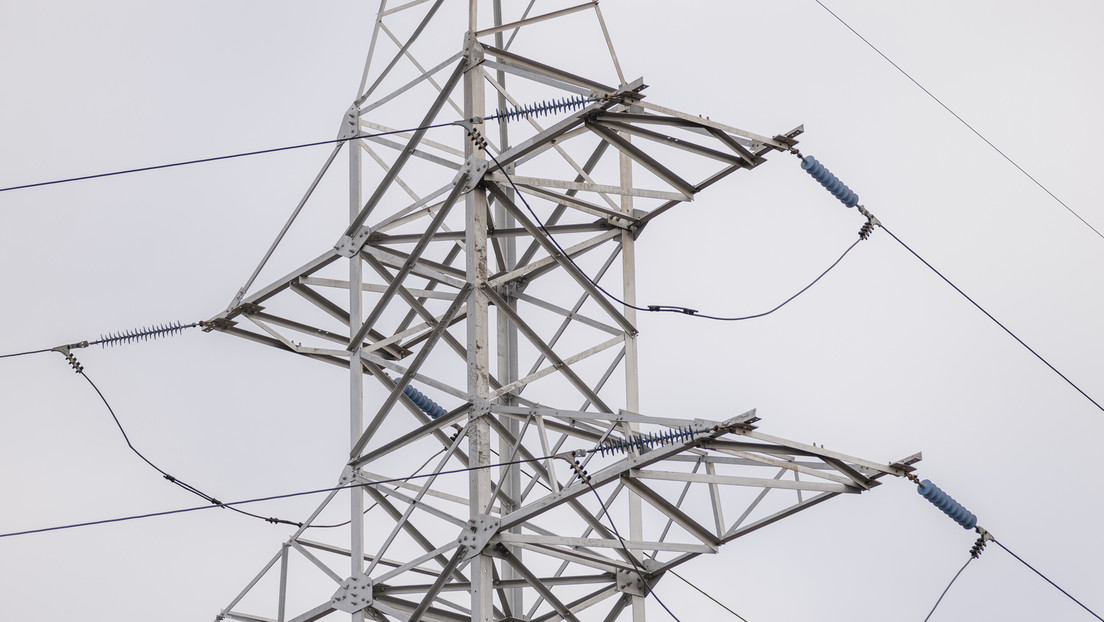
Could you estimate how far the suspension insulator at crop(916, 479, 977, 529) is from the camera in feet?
72.9

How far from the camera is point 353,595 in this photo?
80.6 ft

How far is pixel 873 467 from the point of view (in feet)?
72.8

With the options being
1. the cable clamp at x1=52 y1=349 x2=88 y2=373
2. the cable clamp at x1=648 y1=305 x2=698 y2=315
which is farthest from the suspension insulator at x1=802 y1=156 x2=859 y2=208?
the cable clamp at x1=52 y1=349 x2=88 y2=373

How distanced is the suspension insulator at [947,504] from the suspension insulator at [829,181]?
394 cm

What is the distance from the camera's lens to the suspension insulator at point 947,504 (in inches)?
875

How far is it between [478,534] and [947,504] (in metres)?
5.59

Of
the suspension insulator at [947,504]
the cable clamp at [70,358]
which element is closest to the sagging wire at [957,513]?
the suspension insulator at [947,504]

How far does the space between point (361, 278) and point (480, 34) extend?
3.75 meters

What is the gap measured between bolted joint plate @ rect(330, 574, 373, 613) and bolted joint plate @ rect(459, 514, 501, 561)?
6.20ft

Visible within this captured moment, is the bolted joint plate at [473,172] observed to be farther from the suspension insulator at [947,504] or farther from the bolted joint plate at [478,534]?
the suspension insulator at [947,504]

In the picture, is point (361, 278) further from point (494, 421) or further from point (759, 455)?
point (759, 455)

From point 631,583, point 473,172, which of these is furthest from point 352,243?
point 631,583

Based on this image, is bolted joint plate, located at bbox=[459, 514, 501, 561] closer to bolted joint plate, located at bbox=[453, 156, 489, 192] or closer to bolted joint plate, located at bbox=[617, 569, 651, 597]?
bolted joint plate, located at bbox=[617, 569, 651, 597]

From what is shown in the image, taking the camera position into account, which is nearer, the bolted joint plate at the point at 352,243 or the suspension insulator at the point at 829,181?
the suspension insulator at the point at 829,181
